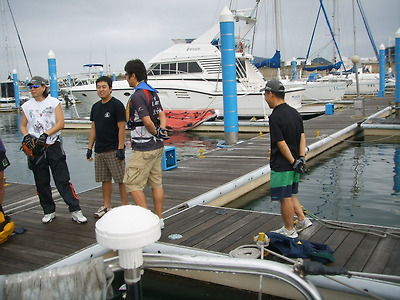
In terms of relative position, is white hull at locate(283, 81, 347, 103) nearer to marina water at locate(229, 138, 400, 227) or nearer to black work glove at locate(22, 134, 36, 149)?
marina water at locate(229, 138, 400, 227)

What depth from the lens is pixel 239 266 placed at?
2375mm

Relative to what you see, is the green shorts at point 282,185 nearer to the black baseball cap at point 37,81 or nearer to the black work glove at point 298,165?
the black work glove at point 298,165

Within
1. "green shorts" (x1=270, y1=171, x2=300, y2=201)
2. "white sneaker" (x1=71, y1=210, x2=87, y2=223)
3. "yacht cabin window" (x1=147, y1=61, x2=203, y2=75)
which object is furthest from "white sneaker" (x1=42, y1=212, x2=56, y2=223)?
"yacht cabin window" (x1=147, y1=61, x2=203, y2=75)

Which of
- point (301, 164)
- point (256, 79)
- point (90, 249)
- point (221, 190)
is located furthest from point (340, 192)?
point (256, 79)

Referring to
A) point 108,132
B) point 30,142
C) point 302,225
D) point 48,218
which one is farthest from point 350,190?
point 30,142

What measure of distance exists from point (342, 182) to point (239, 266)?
22.4 feet

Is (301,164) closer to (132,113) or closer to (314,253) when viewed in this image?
(314,253)

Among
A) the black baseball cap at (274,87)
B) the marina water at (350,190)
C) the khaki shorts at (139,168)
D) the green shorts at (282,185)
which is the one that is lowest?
the marina water at (350,190)

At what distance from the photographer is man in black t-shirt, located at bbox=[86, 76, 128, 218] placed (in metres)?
4.99

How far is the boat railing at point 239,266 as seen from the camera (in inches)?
90.9

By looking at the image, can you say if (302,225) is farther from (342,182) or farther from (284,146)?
(342,182)

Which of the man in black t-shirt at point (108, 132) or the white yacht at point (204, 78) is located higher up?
the white yacht at point (204, 78)

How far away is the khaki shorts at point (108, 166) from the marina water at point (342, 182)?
→ 257 cm

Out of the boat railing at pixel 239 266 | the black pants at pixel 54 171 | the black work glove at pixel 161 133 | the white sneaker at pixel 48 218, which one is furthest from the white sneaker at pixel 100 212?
the boat railing at pixel 239 266
